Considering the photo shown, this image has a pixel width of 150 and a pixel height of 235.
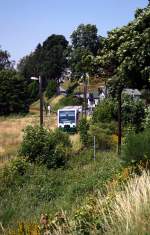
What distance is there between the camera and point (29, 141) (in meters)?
28.4

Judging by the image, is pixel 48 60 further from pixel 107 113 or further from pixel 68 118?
pixel 107 113

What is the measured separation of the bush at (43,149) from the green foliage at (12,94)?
62.2m

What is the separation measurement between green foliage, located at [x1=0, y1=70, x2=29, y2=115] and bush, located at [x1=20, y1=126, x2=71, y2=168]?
204ft

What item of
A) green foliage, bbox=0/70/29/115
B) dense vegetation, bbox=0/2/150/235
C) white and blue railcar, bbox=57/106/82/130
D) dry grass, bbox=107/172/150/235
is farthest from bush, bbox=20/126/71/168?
green foliage, bbox=0/70/29/115

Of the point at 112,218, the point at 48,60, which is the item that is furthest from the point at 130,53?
the point at 48,60

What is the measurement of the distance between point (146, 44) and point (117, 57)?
1.83 meters

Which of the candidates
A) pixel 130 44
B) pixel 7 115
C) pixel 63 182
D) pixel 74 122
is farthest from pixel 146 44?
pixel 7 115

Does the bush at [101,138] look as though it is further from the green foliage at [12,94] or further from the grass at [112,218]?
the green foliage at [12,94]

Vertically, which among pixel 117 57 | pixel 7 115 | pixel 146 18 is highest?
pixel 146 18

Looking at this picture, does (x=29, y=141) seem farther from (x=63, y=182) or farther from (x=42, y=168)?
(x=63, y=182)

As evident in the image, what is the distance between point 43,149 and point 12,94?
6430 cm

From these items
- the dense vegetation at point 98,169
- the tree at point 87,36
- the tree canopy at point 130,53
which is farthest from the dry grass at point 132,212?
the tree at point 87,36

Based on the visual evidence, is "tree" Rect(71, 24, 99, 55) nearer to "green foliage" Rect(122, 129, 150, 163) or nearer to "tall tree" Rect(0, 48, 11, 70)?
"tall tree" Rect(0, 48, 11, 70)

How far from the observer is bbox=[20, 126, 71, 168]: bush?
89.4ft
